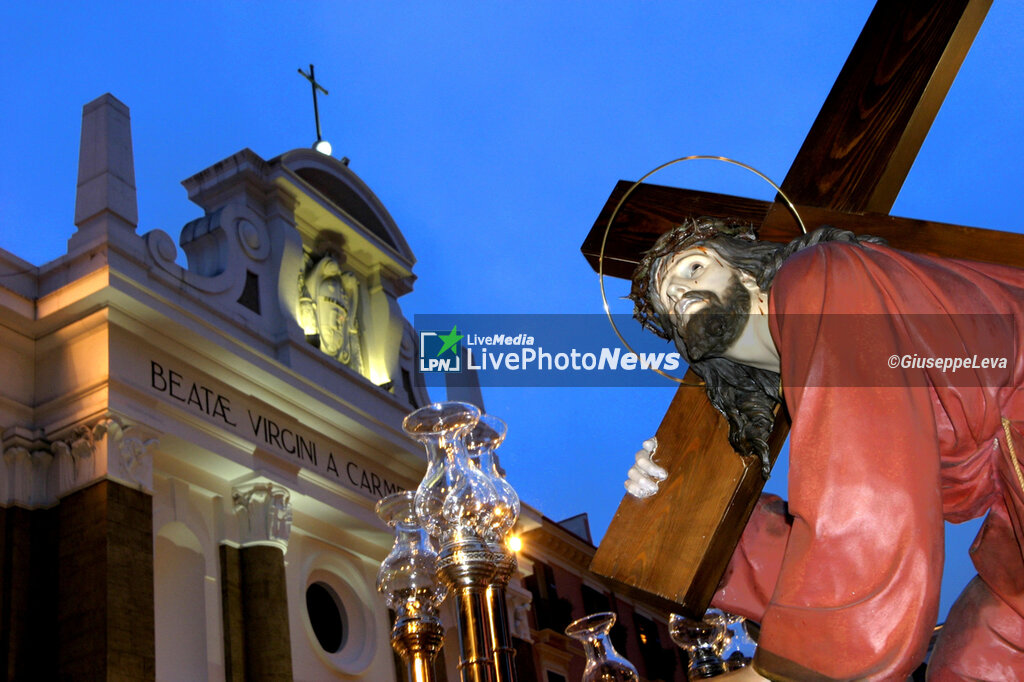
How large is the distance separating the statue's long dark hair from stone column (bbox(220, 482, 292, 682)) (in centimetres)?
1058

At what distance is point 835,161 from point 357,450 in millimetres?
13124

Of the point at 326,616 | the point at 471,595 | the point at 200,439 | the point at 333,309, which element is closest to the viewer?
the point at 471,595

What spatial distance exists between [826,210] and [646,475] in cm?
56

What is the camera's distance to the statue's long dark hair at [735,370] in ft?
6.46

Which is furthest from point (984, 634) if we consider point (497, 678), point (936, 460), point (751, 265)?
point (497, 678)

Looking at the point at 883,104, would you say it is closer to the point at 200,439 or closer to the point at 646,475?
the point at 646,475

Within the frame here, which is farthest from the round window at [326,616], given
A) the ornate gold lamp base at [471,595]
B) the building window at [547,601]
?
the ornate gold lamp base at [471,595]

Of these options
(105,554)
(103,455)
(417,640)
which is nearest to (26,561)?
(105,554)

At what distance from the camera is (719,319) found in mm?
1926

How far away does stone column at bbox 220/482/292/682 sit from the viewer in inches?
468

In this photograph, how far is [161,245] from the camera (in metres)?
12.8

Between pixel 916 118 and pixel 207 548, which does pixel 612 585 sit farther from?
pixel 207 548

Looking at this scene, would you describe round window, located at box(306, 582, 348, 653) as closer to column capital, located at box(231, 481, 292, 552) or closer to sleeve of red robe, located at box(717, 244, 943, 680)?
column capital, located at box(231, 481, 292, 552)

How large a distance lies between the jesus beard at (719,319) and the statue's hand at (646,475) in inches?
9.7
